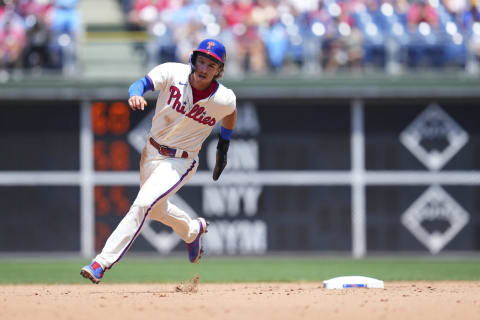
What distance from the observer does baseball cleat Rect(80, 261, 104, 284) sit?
728 cm

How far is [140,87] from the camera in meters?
7.57

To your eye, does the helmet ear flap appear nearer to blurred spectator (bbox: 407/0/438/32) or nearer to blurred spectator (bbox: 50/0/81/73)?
blurred spectator (bbox: 50/0/81/73)

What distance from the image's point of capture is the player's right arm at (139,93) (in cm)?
729

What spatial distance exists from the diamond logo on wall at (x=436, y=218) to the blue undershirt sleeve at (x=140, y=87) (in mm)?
8985

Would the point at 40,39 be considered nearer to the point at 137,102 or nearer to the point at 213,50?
the point at 213,50

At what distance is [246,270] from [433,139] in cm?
481

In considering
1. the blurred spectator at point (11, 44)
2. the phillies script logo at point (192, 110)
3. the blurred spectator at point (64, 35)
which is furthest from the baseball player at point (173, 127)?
the blurred spectator at point (11, 44)

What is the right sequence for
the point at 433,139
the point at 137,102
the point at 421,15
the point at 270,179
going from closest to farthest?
the point at 137,102, the point at 270,179, the point at 433,139, the point at 421,15

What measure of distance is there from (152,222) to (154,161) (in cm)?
758

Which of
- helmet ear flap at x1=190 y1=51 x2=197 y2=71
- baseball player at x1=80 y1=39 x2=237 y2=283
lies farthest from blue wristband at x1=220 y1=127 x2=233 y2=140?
helmet ear flap at x1=190 y1=51 x2=197 y2=71

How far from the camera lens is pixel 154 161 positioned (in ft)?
26.5

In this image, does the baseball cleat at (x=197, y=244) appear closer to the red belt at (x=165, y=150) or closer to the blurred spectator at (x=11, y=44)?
the red belt at (x=165, y=150)

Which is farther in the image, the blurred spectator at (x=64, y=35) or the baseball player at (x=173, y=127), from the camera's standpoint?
the blurred spectator at (x=64, y=35)

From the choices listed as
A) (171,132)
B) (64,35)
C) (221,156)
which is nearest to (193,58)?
(171,132)
